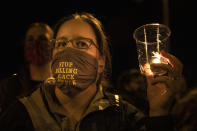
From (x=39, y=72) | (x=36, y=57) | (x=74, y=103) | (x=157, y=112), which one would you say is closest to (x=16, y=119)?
(x=74, y=103)

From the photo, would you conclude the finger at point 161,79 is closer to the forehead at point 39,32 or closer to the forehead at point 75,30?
the forehead at point 75,30

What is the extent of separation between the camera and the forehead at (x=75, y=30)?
3.14 meters

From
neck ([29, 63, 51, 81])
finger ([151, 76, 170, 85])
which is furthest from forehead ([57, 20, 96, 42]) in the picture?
neck ([29, 63, 51, 81])

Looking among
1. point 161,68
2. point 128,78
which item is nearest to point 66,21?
point 161,68

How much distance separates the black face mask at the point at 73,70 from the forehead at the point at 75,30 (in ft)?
0.59

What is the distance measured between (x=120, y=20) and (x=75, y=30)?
34.1ft

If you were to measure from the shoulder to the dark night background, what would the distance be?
503 cm

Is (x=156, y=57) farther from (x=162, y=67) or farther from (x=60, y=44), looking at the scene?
(x=60, y=44)

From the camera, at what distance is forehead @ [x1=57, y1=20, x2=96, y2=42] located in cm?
314

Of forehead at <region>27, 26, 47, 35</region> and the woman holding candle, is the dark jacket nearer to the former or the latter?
the woman holding candle

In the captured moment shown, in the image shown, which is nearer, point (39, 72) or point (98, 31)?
point (98, 31)

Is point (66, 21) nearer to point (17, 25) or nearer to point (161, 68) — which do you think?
point (161, 68)

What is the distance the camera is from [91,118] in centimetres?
292

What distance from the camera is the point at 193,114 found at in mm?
4043
